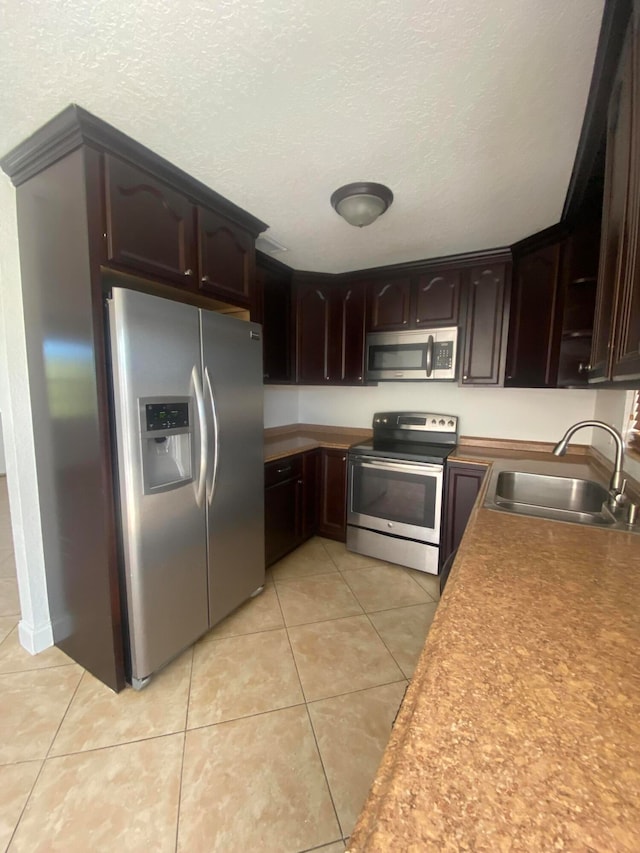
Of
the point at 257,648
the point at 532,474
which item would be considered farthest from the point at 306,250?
the point at 257,648

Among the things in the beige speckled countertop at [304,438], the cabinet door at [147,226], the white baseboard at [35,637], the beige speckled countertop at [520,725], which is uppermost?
the cabinet door at [147,226]

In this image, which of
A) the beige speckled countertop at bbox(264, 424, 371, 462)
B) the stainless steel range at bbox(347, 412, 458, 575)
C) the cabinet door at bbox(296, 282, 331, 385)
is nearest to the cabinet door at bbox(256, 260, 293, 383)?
the cabinet door at bbox(296, 282, 331, 385)

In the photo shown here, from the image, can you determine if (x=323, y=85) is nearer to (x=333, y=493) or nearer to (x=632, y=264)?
(x=632, y=264)

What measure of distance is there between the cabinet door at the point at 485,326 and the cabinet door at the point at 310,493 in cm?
130

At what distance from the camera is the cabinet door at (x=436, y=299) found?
8.16ft

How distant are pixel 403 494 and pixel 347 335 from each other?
1.37 meters

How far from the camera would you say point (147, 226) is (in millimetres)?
1434

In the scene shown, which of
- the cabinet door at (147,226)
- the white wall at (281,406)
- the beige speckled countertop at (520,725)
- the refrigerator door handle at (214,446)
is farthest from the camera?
the white wall at (281,406)

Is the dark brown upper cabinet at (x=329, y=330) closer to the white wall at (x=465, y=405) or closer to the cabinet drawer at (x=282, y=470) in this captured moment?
the white wall at (x=465, y=405)

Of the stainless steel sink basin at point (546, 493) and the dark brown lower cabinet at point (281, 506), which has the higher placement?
the stainless steel sink basin at point (546, 493)

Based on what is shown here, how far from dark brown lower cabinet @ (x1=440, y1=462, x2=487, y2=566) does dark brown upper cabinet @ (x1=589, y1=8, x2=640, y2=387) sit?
127cm

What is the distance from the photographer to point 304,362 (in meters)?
2.94

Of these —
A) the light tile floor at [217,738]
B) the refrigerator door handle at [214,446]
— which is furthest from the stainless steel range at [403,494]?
the refrigerator door handle at [214,446]

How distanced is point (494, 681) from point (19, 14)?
1851 mm
